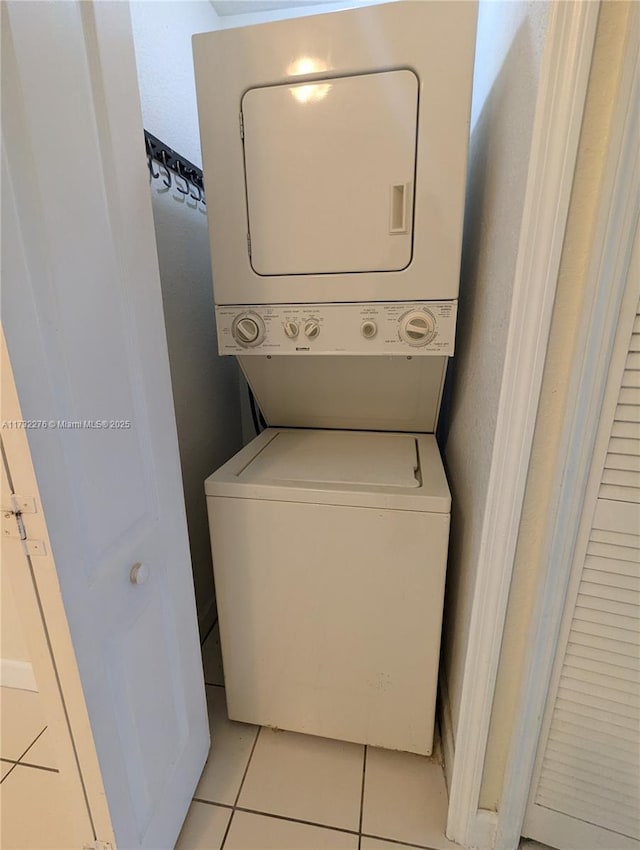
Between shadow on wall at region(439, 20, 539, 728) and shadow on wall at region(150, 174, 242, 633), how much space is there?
3.30 feet

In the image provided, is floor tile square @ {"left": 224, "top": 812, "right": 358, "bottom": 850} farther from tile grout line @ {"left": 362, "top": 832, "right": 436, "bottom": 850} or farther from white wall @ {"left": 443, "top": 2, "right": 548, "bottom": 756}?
white wall @ {"left": 443, "top": 2, "right": 548, "bottom": 756}

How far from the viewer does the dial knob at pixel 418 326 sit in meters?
1.17

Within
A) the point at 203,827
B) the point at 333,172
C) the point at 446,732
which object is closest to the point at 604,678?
the point at 446,732

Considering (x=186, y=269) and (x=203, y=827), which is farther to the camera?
(x=186, y=269)

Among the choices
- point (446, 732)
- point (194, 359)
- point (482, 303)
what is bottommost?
point (446, 732)

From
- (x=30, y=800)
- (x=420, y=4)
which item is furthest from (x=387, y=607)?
(x=420, y=4)

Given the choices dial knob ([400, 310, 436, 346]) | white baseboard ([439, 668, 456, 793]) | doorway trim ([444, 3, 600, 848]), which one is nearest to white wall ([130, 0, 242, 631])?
dial knob ([400, 310, 436, 346])

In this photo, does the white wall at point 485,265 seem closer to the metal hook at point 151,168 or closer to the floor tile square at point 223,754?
the floor tile square at point 223,754

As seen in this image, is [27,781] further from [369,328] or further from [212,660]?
[369,328]

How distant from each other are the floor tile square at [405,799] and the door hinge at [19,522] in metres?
1.23

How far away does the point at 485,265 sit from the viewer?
1.11 meters

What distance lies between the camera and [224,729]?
1.46m

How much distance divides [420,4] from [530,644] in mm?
1515

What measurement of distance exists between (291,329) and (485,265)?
0.57 meters
